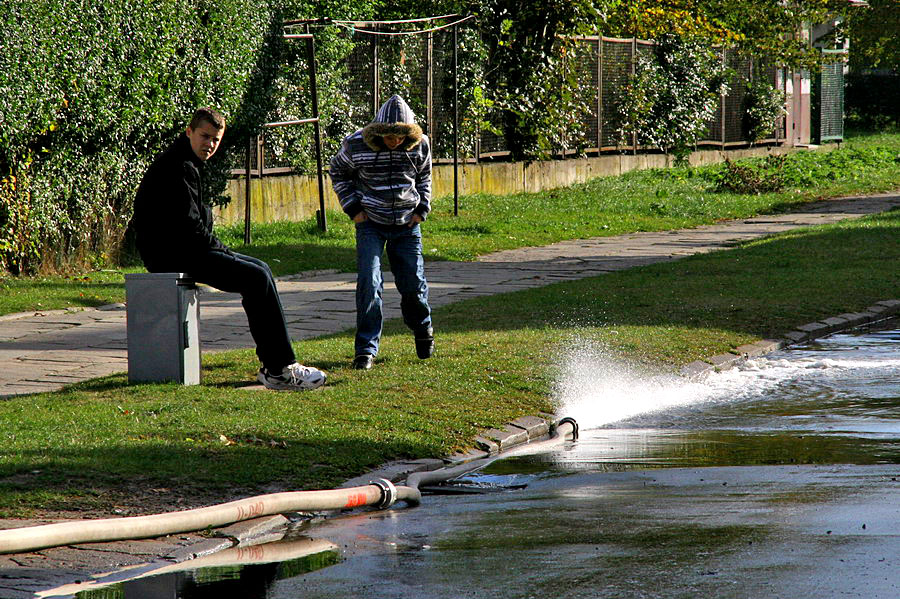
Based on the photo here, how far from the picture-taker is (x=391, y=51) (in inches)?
810

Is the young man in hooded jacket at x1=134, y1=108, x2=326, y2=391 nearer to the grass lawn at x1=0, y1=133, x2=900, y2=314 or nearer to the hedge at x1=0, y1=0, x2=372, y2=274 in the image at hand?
the grass lawn at x1=0, y1=133, x2=900, y2=314

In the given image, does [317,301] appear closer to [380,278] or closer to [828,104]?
[380,278]

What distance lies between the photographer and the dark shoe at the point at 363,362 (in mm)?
8664

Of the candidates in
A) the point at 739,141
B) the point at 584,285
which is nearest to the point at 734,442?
the point at 584,285

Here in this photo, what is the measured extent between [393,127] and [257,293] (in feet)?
5.07

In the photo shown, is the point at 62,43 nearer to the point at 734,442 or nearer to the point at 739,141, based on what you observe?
the point at 734,442

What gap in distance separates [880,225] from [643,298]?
25.7 ft

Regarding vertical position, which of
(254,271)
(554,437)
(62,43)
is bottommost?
(554,437)

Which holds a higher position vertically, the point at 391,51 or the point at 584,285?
the point at 391,51

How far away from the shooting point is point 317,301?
488 inches

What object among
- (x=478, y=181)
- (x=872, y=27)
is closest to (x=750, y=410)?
(x=478, y=181)

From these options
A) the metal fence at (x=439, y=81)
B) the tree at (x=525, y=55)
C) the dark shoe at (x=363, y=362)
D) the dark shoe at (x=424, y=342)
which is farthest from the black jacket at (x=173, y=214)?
the tree at (x=525, y=55)

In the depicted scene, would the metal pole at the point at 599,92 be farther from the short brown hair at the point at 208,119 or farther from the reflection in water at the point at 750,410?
the short brown hair at the point at 208,119

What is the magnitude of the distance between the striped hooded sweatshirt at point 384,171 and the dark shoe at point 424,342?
76 centimetres
